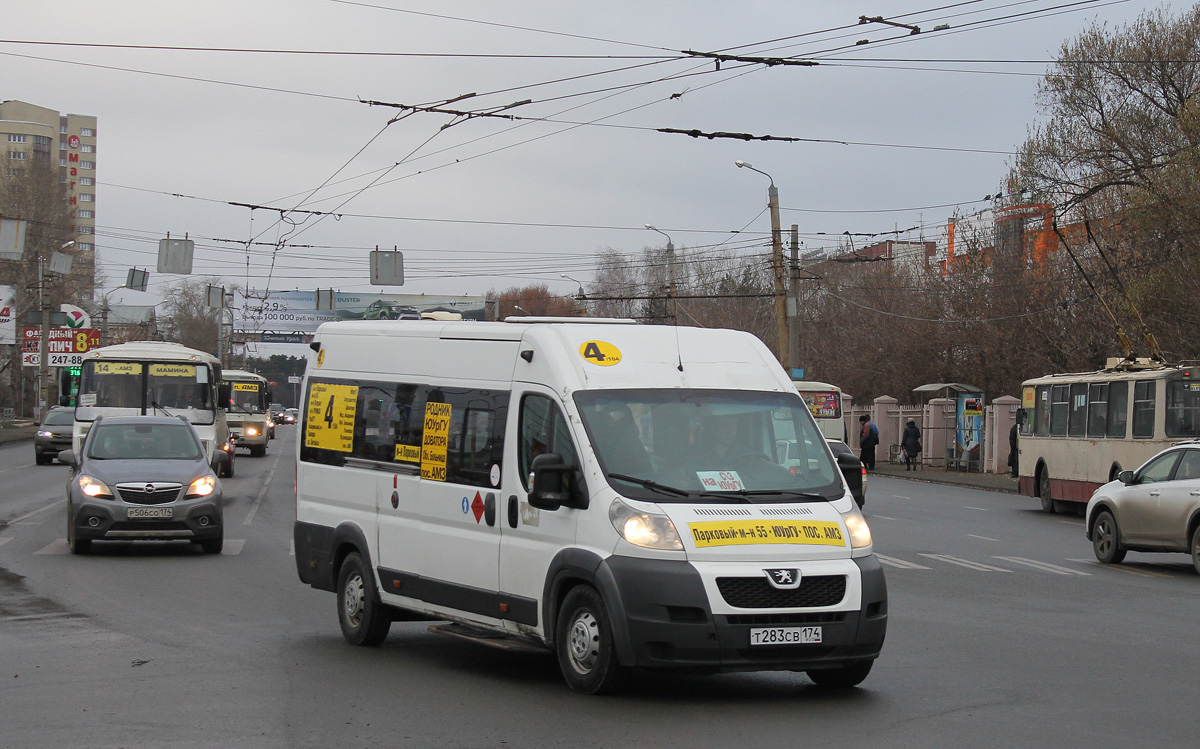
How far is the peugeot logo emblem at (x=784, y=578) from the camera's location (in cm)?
754

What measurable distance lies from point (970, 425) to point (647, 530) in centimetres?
3853

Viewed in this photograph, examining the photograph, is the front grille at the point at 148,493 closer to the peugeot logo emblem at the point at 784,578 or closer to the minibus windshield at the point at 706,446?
the minibus windshield at the point at 706,446

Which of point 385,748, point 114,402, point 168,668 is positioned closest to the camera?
point 385,748

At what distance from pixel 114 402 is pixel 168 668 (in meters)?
21.1

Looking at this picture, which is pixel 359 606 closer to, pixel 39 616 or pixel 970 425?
pixel 39 616

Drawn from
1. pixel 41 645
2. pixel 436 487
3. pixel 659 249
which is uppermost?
pixel 659 249

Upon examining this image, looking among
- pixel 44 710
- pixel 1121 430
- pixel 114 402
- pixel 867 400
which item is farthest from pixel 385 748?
pixel 867 400

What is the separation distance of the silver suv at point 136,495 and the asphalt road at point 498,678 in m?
0.55

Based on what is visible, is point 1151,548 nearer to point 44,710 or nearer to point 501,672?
point 501,672

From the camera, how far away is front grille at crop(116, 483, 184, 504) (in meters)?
15.7

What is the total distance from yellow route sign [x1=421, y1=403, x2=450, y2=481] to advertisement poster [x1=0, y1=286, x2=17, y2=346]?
72.3m

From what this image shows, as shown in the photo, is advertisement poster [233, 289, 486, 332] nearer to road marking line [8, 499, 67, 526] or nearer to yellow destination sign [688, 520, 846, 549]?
road marking line [8, 499, 67, 526]

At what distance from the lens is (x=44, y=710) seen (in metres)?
7.55

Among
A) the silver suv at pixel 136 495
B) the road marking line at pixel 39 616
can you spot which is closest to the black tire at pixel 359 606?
the road marking line at pixel 39 616
